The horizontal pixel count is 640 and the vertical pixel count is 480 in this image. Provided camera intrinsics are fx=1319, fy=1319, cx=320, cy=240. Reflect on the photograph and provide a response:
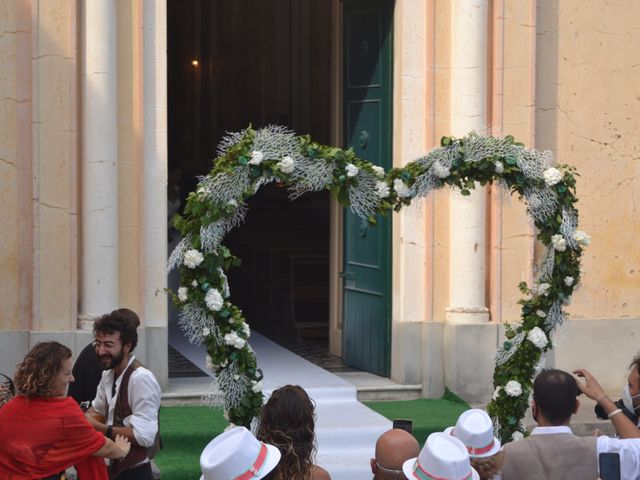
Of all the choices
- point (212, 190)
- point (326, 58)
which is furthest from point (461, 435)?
point (326, 58)

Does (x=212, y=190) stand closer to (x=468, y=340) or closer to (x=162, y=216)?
(x=162, y=216)

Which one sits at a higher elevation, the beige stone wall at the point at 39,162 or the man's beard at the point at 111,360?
the beige stone wall at the point at 39,162

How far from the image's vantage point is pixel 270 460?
4.37 m

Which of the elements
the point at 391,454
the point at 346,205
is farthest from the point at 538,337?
the point at 391,454

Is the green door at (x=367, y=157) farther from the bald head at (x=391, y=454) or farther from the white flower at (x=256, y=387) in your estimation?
the bald head at (x=391, y=454)

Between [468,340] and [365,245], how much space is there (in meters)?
1.46

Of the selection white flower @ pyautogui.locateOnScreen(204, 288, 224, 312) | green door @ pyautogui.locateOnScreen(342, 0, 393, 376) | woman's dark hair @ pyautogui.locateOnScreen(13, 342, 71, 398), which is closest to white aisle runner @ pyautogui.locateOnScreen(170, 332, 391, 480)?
green door @ pyautogui.locateOnScreen(342, 0, 393, 376)

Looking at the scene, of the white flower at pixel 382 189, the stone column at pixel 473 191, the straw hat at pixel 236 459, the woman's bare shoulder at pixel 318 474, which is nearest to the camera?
the straw hat at pixel 236 459

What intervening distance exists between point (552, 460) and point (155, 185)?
6221mm

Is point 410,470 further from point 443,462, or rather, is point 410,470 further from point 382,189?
point 382,189

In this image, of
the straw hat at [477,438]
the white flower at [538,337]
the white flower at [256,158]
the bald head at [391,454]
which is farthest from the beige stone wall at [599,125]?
the bald head at [391,454]

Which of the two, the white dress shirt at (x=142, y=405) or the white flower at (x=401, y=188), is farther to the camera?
the white flower at (x=401, y=188)

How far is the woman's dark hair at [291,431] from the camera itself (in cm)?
459

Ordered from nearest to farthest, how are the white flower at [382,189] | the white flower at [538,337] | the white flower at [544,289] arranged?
the white flower at [382,189] → the white flower at [538,337] → the white flower at [544,289]
